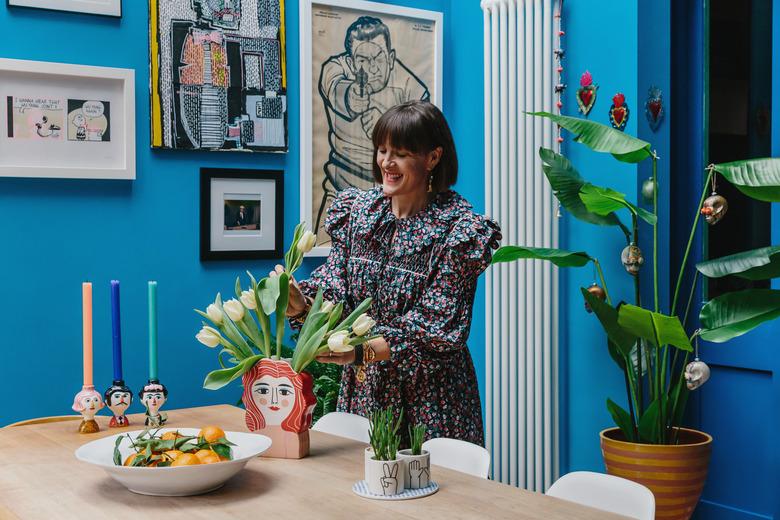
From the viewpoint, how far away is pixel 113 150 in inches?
126

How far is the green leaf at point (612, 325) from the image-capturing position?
2.80 metres

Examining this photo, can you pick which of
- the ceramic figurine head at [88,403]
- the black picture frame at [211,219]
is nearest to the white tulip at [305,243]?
the ceramic figurine head at [88,403]

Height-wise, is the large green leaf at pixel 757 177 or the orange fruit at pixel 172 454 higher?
the large green leaf at pixel 757 177

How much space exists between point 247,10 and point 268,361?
194cm

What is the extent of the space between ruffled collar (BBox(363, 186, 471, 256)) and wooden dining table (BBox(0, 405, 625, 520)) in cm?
65

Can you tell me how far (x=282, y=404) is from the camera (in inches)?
77.3

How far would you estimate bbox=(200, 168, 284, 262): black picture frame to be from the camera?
338 cm

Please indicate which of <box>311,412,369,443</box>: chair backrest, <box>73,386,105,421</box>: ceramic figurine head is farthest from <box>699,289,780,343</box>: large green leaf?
<box>73,386,105,421</box>: ceramic figurine head

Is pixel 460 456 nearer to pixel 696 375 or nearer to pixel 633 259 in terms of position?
pixel 696 375

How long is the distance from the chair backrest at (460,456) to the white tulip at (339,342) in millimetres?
325

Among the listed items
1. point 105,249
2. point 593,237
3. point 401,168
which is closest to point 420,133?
point 401,168

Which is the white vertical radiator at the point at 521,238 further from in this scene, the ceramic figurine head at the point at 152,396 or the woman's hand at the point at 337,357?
the ceramic figurine head at the point at 152,396

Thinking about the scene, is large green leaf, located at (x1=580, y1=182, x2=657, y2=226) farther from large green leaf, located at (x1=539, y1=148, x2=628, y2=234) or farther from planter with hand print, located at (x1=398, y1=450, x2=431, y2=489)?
planter with hand print, located at (x1=398, y1=450, x2=431, y2=489)

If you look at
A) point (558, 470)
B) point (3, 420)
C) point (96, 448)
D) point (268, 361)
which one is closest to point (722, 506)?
point (558, 470)
